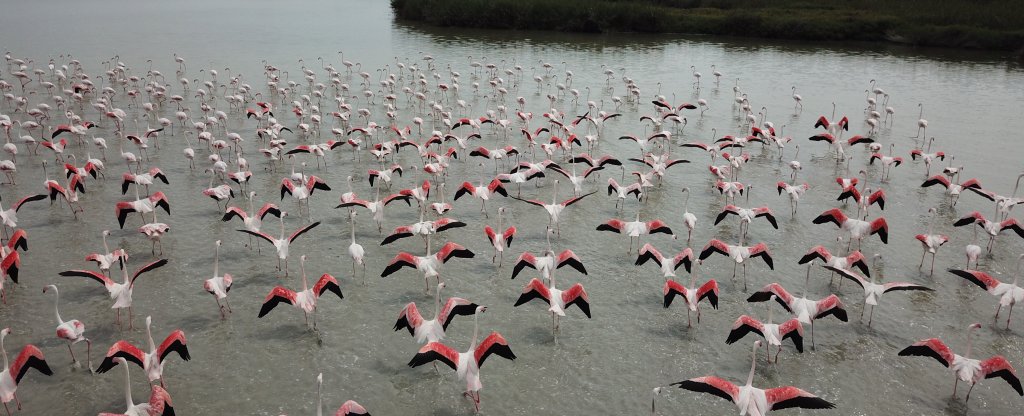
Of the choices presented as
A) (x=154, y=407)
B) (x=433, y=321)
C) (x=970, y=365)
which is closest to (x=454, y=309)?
(x=433, y=321)

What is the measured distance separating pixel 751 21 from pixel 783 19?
1.57m

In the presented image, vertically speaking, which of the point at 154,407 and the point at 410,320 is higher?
the point at 410,320

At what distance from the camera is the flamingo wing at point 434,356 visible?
666 cm

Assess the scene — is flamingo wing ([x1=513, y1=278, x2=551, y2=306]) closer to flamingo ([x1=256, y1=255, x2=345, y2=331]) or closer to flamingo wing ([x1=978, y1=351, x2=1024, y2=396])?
flamingo ([x1=256, y1=255, x2=345, y2=331])

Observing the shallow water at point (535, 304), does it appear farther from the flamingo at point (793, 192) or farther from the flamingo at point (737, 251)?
the flamingo at point (737, 251)

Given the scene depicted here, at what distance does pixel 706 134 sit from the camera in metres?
18.1

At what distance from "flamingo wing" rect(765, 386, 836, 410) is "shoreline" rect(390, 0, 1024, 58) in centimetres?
3402

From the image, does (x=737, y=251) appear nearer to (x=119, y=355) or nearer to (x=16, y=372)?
(x=119, y=355)

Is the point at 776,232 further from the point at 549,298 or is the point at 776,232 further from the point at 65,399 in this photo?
the point at 65,399

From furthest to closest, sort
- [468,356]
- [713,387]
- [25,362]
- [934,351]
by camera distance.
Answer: [934,351], [468,356], [25,362], [713,387]

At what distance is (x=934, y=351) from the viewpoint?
7.07 meters

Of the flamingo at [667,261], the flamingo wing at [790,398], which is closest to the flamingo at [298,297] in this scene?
the flamingo at [667,261]

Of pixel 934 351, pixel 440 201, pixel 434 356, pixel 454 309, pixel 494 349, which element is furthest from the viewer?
pixel 440 201

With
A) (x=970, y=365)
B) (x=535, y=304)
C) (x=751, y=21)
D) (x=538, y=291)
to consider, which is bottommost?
(x=535, y=304)
